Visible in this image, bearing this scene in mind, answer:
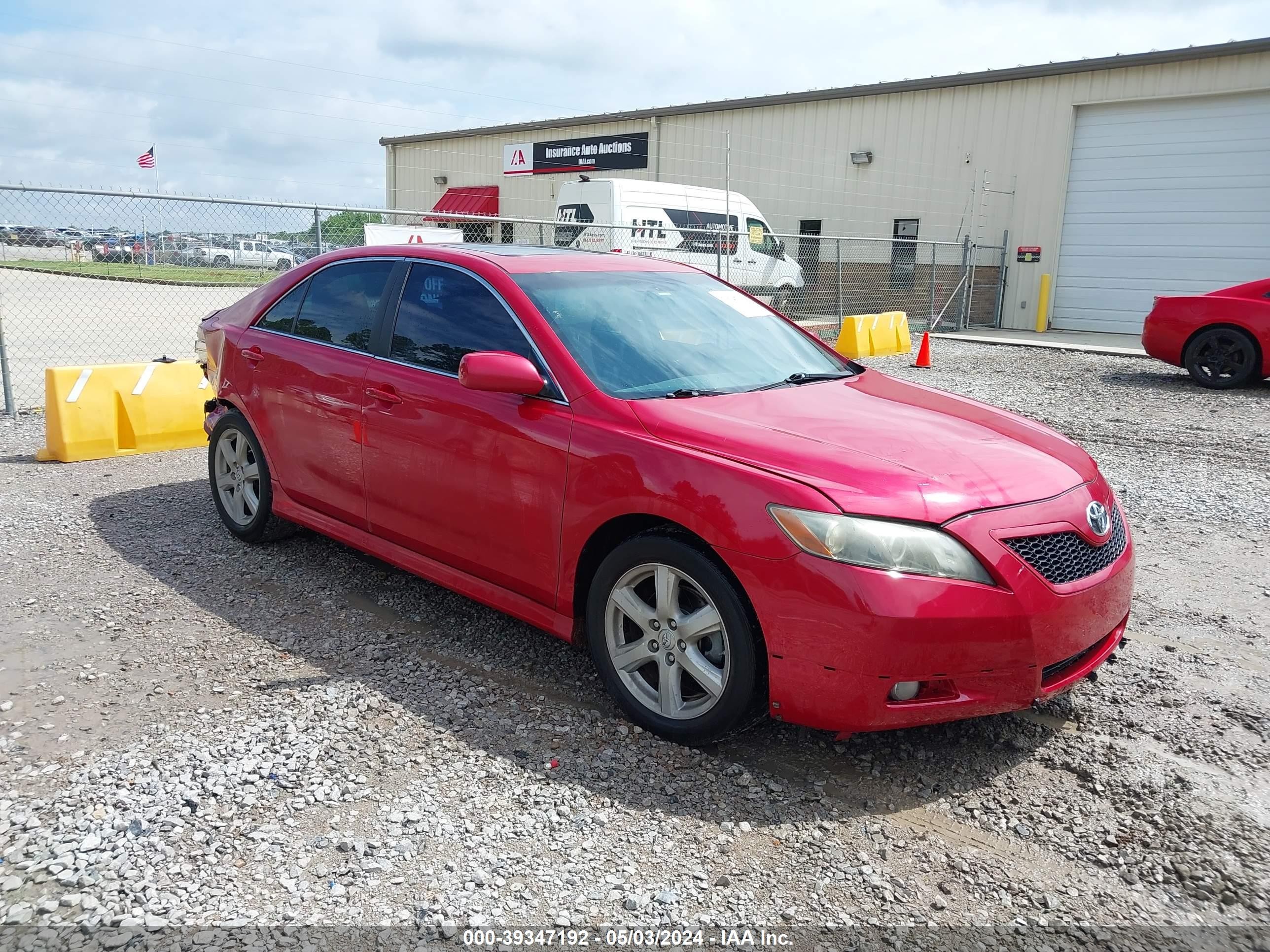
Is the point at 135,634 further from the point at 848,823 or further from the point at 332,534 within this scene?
the point at 848,823

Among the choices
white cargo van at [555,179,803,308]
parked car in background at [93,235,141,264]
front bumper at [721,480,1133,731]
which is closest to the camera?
front bumper at [721,480,1133,731]

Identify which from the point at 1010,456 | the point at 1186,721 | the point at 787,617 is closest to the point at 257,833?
the point at 787,617

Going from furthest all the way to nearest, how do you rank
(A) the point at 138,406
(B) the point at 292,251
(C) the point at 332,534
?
(B) the point at 292,251 → (A) the point at 138,406 → (C) the point at 332,534

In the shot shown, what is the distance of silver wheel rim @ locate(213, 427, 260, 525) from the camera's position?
5.18 meters

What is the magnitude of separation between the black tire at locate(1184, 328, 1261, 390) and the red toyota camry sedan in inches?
352

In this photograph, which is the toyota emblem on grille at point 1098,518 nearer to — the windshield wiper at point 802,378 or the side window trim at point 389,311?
the windshield wiper at point 802,378

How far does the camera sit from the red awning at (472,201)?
32406 millimetres

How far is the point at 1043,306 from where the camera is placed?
20.0 m

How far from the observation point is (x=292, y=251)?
1148cm

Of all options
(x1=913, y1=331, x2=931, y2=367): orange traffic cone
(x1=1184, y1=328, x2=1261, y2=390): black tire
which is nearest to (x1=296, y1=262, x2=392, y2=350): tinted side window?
(x1=913, y1=331, x2=931, y2=367): orange traffic cone

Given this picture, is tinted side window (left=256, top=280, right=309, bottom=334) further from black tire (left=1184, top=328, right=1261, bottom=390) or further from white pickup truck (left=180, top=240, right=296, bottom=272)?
black tire (left=1184, top=328, right=1261, bottom=390)

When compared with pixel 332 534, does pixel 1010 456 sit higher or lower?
higher

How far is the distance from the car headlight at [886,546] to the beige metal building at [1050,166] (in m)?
12.3

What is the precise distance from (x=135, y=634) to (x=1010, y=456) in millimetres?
3631
